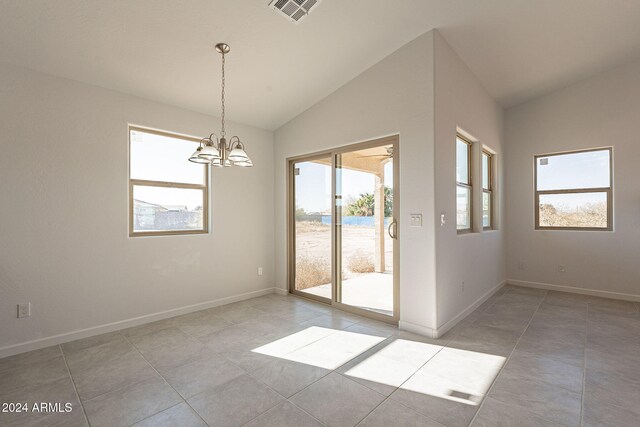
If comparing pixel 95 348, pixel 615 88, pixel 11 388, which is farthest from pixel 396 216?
pixel 615 88

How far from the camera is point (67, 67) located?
2.89m

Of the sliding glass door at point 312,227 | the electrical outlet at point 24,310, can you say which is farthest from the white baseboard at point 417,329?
the electrical outlet at point 24,310

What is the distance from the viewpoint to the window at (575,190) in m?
4.60

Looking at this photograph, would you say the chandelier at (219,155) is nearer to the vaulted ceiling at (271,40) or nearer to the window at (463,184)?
the vaulted ceiling at (271,40)

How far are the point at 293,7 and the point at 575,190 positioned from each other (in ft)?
16.7

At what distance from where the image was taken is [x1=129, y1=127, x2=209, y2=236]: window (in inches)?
140

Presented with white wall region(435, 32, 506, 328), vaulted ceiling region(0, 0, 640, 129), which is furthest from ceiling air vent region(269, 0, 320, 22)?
white wall region(435, 32, 506, 328)

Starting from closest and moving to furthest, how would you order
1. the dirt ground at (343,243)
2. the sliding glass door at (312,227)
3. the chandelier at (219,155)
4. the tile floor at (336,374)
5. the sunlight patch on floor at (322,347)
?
the tile floor at (336,374), the chandelier at (219,155), the sunlight patch on floor at (322,347), the dirt ground at (343,243), the sliding glass door at (312,227)

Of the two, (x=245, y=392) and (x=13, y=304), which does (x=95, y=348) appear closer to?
(x=13, y=304)

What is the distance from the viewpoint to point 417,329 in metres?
3.20

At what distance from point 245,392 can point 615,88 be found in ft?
20.6

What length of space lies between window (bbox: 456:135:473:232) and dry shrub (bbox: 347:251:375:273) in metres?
1.23

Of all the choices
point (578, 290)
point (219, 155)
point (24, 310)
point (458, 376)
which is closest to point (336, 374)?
point (458, 376)

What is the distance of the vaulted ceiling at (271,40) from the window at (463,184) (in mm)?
1016
